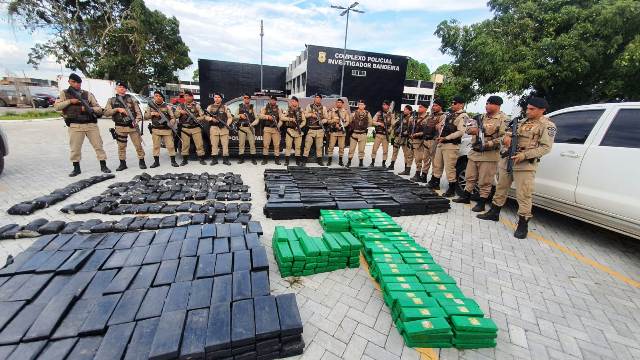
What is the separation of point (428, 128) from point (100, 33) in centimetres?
2877

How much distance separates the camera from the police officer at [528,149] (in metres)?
3.95

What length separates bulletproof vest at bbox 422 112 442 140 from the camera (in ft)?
20.5

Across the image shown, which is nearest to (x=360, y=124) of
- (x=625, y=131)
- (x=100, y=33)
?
(x=625, y=131)

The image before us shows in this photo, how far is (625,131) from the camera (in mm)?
3570

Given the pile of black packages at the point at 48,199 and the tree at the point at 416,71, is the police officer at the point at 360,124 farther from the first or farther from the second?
the tree at the point at 416,71

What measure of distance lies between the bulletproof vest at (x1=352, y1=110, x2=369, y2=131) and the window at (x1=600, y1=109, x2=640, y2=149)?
15.8ft

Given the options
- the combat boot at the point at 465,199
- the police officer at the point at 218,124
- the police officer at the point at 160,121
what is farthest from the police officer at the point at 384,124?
the police officer at the point at 160,121

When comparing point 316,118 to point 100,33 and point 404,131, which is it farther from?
point 100,33

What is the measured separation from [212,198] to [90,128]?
10.9 feet

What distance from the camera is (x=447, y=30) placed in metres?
12.3

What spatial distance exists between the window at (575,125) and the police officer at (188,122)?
23.6 feet

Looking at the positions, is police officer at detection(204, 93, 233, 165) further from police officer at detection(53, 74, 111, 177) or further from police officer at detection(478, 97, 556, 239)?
police officer at detection(478, 97, 556, 239)

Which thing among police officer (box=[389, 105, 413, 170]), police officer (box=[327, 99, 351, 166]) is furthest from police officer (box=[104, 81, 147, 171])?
police officer (box=[389, 105, 413, 170])

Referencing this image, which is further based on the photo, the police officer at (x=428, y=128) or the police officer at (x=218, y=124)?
the police officer at (x=218, y=124)
